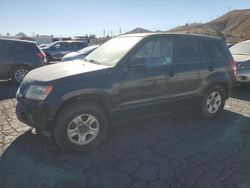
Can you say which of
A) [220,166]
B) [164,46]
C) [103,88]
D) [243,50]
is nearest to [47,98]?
[103,88]

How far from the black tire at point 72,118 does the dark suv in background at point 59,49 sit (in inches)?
577

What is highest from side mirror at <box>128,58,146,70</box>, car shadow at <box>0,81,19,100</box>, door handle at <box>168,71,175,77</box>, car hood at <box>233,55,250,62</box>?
side mirror at <box>128,58,146,70</box>

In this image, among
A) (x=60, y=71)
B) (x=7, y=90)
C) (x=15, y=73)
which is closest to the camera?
(x=60, y=71)

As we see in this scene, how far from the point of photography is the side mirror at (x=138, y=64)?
4.29m

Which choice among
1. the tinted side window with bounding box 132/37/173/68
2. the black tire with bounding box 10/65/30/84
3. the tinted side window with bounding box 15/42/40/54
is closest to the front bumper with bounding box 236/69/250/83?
the tinted side window with bounding box 132/37/173/68

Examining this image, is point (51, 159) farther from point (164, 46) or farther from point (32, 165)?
point (164, 46)

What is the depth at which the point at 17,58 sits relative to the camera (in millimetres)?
9148

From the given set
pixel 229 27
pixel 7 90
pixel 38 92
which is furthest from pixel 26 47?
pixel 229 27

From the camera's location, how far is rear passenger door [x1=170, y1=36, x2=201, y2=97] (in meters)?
4.92

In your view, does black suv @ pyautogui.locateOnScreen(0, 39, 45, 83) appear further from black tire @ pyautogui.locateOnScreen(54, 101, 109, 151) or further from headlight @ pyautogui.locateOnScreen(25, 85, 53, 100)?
black tire @ pyautogui.locateOnScreen(54, 101, 109, 151)

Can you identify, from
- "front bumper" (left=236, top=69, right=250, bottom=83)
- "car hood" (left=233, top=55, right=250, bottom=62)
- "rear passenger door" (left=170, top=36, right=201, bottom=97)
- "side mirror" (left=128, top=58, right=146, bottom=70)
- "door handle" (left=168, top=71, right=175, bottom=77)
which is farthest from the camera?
"car hood" (left=233, top=55, right=250, bottom=62)

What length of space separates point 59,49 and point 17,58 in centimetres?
943

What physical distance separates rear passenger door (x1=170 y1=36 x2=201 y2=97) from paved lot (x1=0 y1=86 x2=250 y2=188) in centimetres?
76

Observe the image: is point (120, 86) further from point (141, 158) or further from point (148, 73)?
point (141, 158)
